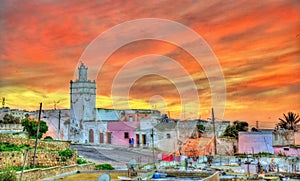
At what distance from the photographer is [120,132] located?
34406 mm

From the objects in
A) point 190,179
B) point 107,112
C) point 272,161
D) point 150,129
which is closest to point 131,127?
point 150,129

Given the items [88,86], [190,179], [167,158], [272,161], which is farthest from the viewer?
[88,86]

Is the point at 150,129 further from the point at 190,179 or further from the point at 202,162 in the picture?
the point at 190,179

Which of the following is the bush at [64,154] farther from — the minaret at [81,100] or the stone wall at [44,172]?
the minaret at [81,100]

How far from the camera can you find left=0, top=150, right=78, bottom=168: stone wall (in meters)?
14.0

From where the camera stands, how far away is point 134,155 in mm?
28406

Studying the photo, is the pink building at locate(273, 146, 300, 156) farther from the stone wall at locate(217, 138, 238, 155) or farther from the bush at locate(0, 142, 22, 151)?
the bush at locate(0, 142, 22, 151)

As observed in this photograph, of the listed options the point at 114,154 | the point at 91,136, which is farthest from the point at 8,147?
the point at 91,136

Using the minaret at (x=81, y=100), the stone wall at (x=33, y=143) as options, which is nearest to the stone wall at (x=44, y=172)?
the stone wall at (x=33, y=143)

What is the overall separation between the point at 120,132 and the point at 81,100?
18.2 ft

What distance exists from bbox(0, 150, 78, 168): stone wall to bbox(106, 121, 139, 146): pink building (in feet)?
50.8

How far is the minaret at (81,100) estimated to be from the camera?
35713 mm

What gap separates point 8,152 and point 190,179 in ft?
24.0

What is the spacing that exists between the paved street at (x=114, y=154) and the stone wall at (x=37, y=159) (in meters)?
6.09
